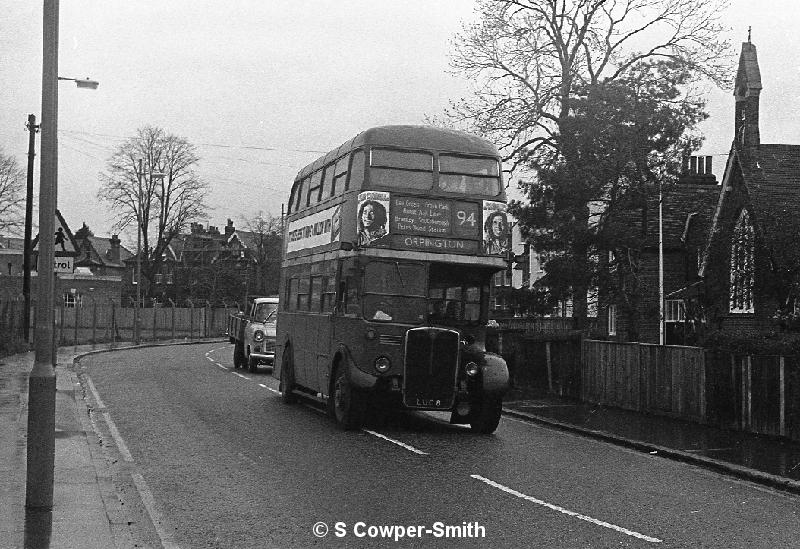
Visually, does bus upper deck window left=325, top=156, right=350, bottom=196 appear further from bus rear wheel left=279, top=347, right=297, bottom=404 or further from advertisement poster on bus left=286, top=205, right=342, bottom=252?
bus rear wheel left=279, top=347, right=297, bottom=404

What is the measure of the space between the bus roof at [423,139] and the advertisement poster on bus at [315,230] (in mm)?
1299

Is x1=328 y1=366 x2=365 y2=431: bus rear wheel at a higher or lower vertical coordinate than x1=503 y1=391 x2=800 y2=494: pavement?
higher

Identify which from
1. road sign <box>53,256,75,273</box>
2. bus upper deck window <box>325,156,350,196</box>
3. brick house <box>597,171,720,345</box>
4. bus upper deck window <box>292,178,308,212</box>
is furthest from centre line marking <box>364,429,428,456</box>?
brick house <box>597,171,720,345</box>

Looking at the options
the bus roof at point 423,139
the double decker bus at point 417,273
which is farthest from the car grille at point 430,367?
the bus roof at point 423,139

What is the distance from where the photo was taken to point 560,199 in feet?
77.9

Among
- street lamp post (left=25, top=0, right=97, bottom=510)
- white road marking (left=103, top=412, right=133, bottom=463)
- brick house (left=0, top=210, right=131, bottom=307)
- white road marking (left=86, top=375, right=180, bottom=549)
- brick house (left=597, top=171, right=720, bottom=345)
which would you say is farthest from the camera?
brick house (left=0, top=210, right=131, bottom=307)

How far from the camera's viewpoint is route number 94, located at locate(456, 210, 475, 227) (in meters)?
15.6

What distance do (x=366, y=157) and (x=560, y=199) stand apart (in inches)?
360

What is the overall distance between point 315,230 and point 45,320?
928 centimetres

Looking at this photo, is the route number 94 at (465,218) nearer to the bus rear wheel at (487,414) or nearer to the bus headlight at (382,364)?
the bus headlight at (382,364)

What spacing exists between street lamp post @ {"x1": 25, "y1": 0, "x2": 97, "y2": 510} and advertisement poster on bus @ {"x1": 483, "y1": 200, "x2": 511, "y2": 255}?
7.72 meters

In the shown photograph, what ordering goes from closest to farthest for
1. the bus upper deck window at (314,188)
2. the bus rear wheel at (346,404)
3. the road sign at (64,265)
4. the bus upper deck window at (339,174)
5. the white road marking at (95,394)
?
the bus rear wheel at (346,404), the bus upper deck window at (339,174), the bus upper deck window at (314,188), the white road marking at (95,394), the road sign at (64,265)

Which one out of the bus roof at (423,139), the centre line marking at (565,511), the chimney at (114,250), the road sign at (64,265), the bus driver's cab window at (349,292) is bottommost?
the centre line marking at (565,511)

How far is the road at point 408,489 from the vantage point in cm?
859
